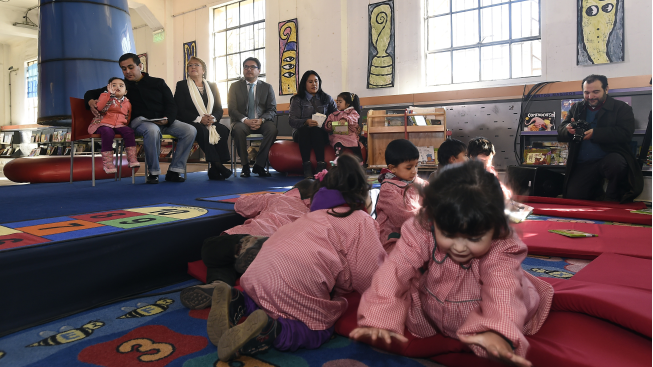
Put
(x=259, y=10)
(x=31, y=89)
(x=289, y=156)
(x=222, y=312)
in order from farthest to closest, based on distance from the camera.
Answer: (x=31, y=89)
(x=259, y=10)
(x=289, y=156)
(x=222, y=312)

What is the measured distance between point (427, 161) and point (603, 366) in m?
4.33

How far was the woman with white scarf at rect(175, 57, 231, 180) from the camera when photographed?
4.00m

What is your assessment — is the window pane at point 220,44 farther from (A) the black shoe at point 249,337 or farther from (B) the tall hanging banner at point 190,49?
(A) the black shoe at point 249,337

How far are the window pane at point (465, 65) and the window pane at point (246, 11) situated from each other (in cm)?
411

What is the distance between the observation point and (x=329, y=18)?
6.56 metres

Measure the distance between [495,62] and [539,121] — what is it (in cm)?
118

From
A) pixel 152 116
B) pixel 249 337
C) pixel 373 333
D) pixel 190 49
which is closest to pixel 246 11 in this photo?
pixel 190 49

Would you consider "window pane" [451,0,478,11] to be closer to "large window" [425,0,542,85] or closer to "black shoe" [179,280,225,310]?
"large window" [425,0,542,85]

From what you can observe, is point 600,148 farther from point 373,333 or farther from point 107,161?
point 107,161

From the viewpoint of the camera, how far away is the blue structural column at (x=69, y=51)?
4406mm

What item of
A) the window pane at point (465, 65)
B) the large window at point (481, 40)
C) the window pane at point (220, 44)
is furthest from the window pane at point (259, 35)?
the window pane at point (465, 65)

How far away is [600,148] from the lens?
370cm

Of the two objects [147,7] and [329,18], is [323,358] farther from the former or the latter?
[147,7]

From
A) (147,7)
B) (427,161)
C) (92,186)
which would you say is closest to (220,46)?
(147,7)
